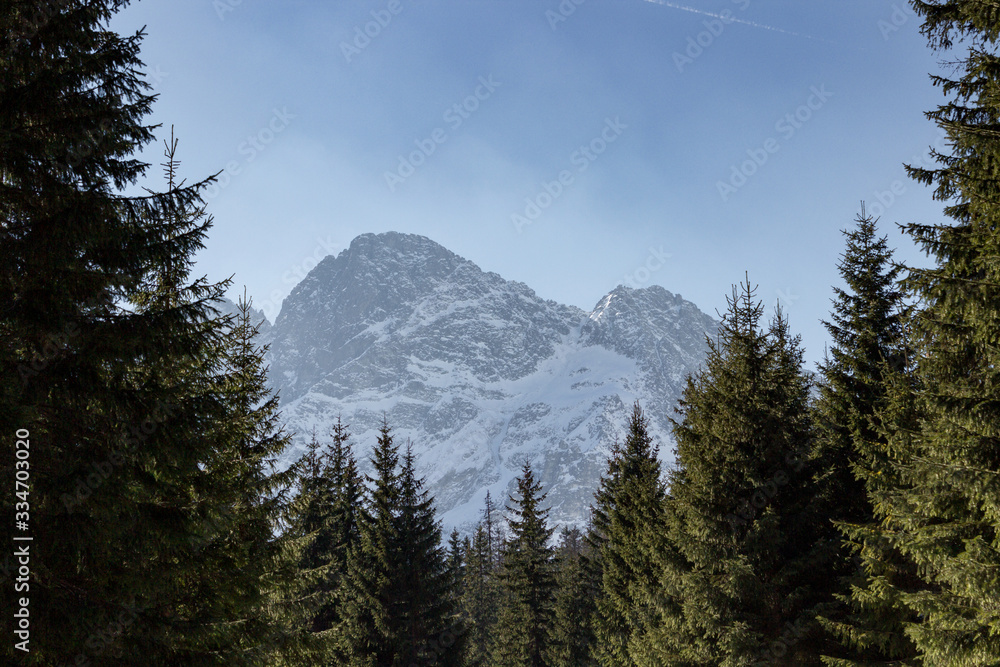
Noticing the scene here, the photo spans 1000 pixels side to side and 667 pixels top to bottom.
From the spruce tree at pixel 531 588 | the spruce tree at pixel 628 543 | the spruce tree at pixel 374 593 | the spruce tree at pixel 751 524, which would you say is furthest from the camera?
the spruce tree at pixel 531 588

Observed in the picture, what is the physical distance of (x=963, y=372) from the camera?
22.9 ft

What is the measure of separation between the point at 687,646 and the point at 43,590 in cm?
1081

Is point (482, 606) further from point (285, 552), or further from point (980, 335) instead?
point (980, 335)

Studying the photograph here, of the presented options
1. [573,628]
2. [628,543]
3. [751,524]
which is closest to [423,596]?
[628,543]

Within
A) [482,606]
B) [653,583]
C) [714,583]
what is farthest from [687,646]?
[482,606]

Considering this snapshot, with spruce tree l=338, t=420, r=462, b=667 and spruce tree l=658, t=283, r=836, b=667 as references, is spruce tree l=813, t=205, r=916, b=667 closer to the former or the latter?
spruce tree l=658, t=283, r=836, b=667

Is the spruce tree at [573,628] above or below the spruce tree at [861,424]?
below

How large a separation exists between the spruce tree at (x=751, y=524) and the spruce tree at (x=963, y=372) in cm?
341

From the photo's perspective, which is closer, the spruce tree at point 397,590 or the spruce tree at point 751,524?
the spruce tree at point 751,524

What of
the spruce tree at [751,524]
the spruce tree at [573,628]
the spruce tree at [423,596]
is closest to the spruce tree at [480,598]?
the spruce tree at [573,628]

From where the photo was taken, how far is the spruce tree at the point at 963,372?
236 inches

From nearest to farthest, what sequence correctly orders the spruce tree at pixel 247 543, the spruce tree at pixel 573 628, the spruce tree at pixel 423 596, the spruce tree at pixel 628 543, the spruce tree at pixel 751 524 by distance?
the spruce tree at pixel 247 543 < the spruce tree at pixel 751 524 < the spruce tree at pixel 628 543 < the spruce tree at pixel 423 596 < the spruce tree at pixel 573 628

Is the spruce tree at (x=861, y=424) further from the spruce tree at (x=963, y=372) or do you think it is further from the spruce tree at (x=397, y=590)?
the spruce tree at (x=397, y=590)

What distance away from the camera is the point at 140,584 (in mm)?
5547
